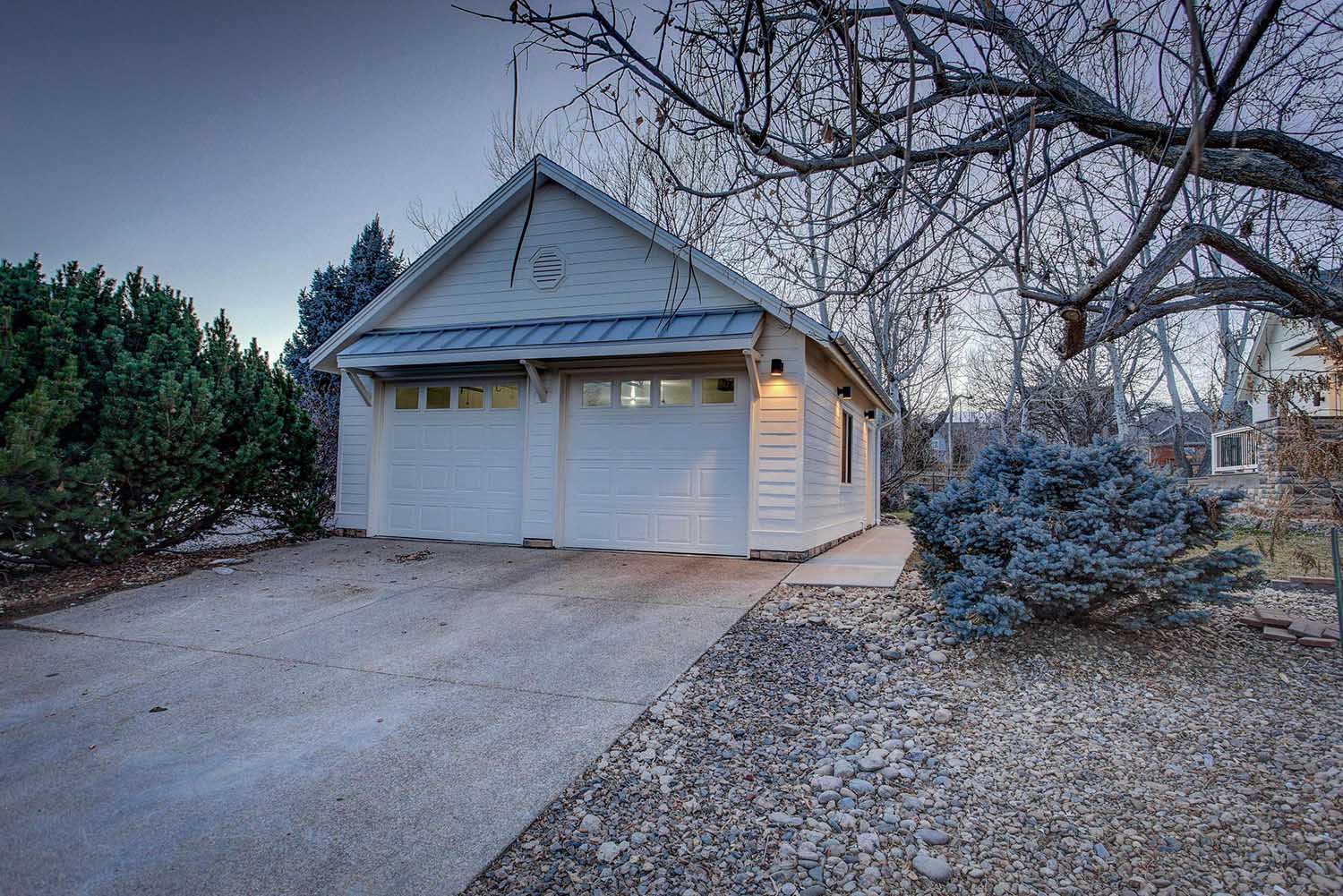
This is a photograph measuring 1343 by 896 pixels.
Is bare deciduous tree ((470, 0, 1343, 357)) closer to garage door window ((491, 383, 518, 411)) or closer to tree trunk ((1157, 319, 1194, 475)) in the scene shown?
garage door window ((491, 383, 518, 411))

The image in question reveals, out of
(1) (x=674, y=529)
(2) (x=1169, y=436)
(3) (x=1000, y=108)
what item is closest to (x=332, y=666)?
(3) (x=1000, y=108)

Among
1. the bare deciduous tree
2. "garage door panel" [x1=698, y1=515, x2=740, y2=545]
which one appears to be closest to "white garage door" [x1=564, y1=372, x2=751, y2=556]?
"garage door panel" [x1=698, y1=515, x2=740, y2=545]

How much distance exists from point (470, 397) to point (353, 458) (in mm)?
2049

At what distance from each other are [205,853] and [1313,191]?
4.40m

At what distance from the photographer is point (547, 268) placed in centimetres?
887

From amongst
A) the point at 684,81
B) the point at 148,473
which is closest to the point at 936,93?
the point at 684,81

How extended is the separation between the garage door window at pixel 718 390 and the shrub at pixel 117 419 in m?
5.38

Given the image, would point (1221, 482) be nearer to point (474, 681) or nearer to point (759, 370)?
point (759, 370)

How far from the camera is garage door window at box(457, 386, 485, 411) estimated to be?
9.05 metres

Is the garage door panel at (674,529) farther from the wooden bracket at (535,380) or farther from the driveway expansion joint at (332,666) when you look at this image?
the driveway expansion joint at (332,666)

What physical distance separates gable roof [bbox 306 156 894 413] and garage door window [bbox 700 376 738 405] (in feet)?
3.29

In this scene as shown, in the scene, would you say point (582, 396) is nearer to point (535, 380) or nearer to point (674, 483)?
point (535, 380)

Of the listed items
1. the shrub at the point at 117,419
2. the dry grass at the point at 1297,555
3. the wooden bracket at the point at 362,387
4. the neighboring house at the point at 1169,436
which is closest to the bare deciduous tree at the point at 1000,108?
the dry grass at the point at 1297,555

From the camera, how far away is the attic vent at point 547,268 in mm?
8805
